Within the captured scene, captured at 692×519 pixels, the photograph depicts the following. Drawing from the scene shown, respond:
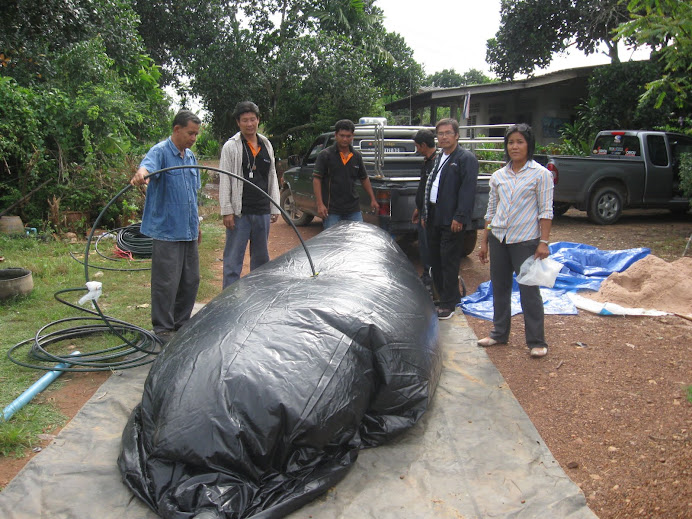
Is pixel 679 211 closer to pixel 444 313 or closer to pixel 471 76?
pixel 444 313

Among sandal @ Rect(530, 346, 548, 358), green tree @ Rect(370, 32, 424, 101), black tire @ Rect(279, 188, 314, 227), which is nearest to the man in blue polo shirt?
sandal @ Rect(530, 346, 548, 358)

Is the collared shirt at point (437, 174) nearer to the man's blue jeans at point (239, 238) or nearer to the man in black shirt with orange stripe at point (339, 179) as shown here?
the man in black shirt with orange stripe at point (339, 179)

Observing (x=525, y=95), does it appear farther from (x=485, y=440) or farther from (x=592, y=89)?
(x=485, y=440)

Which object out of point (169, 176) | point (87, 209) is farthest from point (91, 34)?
point (169, 176)

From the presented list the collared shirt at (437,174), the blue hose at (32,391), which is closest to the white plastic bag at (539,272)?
the collared shirt at (437,174)

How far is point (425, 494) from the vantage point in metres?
2.42

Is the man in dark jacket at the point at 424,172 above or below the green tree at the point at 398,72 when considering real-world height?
below

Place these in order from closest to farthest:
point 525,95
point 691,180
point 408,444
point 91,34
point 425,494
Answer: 1. point 425,494
2. point 408,444
3. point 691,180
4. point 91,34
5. point 525,95

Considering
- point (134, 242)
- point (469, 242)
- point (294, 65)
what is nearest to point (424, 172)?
point (469, 242)

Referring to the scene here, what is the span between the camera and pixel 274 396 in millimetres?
2312

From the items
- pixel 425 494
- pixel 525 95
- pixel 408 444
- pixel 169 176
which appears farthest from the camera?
pixel 525 95

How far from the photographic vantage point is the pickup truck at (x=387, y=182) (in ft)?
20.7

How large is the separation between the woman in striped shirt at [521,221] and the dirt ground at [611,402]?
39 cm

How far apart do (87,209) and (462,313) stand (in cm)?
694
